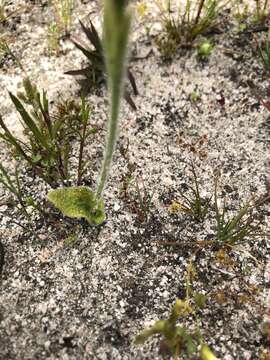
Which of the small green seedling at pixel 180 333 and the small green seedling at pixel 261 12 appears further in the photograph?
the small green seedling at pixel 261 12

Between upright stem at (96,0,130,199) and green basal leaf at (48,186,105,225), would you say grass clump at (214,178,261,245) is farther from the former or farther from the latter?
upright stem at (96,0,130,199)

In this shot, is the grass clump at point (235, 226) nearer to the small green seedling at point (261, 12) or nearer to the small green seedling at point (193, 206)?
the small green seedling at point (193, 206)

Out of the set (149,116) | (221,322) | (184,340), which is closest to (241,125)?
(149,116)

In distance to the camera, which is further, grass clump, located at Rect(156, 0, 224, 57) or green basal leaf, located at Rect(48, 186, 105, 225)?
grass clump, located at Rect(156, 0, 224, 57)

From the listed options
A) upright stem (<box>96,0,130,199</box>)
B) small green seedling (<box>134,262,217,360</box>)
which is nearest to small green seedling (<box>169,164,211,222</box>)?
small green seedling (<box>134,262,217,360</box>)

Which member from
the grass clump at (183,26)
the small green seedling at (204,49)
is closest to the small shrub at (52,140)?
the grass clump at (183,26)

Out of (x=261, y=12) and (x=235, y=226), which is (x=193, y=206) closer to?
(x=235, y=226)

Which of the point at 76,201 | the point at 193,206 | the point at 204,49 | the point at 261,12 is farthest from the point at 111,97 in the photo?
the point at 261,12
